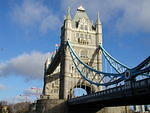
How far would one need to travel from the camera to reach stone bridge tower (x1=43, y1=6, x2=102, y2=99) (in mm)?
45938

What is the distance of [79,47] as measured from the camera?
50219mm

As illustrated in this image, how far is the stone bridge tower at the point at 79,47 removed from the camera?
151ft

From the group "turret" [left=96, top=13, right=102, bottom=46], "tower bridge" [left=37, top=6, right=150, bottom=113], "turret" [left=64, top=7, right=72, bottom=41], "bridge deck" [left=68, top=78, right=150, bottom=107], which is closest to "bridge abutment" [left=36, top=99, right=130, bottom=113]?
"tower bridge" [left=37, top=6, right=150, bottom=113]

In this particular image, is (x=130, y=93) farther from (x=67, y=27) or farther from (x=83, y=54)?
(x=67, y=27)

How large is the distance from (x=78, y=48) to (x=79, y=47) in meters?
0.34

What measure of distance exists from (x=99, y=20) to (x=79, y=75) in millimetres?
15242

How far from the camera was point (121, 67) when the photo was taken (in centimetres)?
4309

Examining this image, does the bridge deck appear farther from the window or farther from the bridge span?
the window

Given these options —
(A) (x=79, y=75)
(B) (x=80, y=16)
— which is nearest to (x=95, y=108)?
(A) (x=79, y=75)

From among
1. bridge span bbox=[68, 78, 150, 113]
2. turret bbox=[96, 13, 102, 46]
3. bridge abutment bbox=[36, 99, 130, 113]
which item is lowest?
bridge abutment bbox=[36, 99, 130, 113]

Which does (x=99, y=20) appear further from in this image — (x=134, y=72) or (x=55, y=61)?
(x=134, y=72)

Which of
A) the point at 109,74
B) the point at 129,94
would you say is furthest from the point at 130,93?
the point at 109,74

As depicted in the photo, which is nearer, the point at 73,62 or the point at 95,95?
the point at 95,95

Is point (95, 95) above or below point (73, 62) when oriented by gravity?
below
